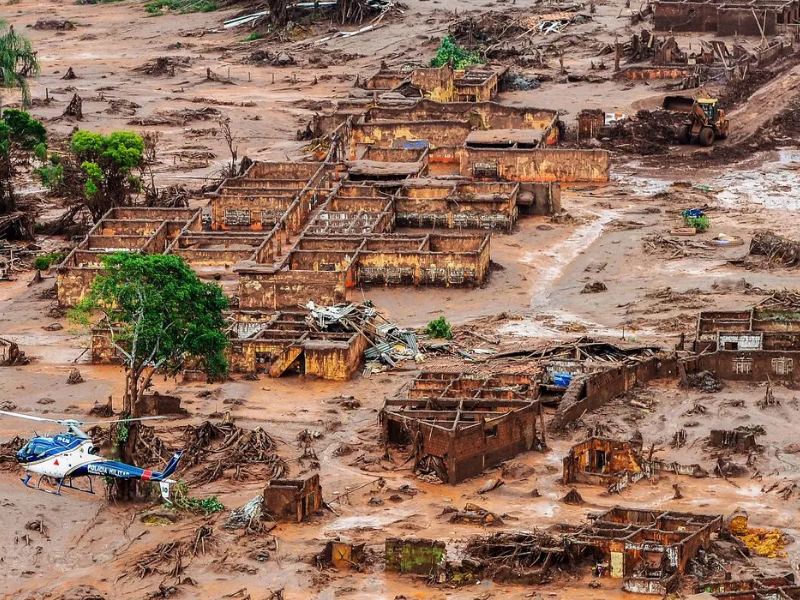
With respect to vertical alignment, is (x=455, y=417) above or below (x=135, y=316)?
below

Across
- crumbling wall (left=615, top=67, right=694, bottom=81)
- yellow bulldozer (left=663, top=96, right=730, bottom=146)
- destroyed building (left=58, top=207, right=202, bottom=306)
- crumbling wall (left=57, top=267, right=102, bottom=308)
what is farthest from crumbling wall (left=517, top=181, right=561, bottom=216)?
crumbling wall (left=615, top=67, right=694, bottom=81)

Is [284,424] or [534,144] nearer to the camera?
[284,424]

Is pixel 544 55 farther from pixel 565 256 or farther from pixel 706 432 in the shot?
pixel 706 432

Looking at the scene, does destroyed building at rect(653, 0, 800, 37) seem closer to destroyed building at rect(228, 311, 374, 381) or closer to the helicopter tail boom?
destroyed building at rect(228, 311, 374, 381)

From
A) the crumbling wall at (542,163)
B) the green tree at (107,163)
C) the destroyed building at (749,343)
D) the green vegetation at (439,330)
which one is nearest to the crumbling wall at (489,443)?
the destroyed building at (749,343)

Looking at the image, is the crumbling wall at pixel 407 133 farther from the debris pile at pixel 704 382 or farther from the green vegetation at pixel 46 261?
the debris pile at pixel 704 382

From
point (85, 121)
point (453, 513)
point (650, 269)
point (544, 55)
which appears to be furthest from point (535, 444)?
point (544, 55)

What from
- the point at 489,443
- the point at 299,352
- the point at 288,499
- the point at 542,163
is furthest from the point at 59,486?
the point at 542,163
